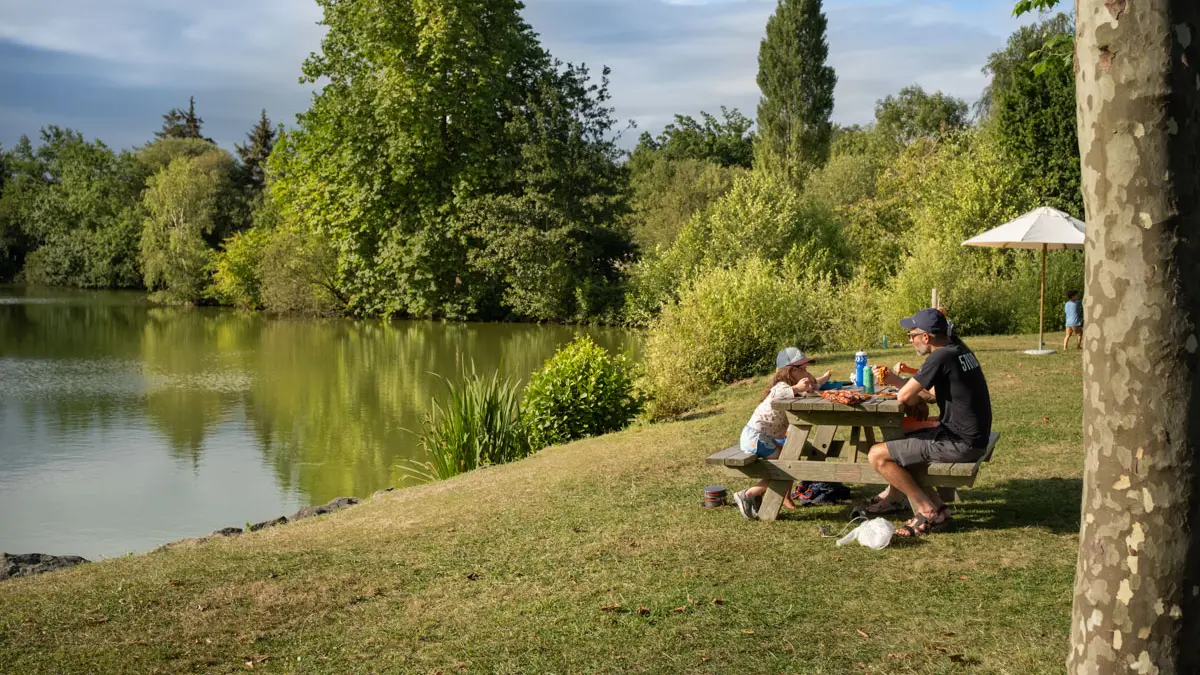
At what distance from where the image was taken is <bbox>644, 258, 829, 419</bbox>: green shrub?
16.5m

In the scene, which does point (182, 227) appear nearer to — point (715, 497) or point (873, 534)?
point (715, 497)

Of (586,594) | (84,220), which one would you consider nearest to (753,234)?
(586,594)

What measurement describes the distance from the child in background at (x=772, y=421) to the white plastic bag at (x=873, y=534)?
871 millimetres

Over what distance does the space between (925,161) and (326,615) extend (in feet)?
105

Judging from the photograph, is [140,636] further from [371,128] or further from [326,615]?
[371,128]

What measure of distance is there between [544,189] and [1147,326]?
33651 millimetres

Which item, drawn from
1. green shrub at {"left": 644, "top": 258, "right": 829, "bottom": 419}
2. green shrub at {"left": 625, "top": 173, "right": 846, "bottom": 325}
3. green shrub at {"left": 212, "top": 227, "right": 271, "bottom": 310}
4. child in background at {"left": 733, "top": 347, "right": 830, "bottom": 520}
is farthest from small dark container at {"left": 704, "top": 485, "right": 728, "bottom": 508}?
green shrub at {"left": 212, "top": 227, "right": 271, "bottom": 310}

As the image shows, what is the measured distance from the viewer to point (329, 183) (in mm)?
38375

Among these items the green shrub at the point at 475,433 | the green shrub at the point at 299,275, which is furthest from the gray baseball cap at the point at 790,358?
the green shrub at the point at 299,275

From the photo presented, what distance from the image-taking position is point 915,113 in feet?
189

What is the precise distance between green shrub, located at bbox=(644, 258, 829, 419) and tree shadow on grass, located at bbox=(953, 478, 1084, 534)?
7556 mm

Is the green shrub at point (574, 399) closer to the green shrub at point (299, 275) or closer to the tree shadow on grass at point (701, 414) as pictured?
the tree shadow on grass at point (701, 414)

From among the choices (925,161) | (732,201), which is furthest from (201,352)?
(925,161)

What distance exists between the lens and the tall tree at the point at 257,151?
232 feet
